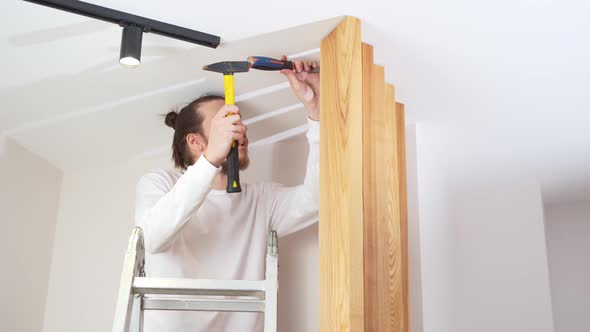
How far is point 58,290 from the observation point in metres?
2.49

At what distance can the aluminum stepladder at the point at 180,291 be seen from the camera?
1.59 m

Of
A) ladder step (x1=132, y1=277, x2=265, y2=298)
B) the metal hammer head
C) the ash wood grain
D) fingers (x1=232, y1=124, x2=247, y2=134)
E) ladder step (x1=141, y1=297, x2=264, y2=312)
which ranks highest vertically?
the metal hammer head

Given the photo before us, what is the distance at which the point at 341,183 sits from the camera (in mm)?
1544

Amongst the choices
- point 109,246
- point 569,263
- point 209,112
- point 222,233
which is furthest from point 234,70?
point 569,263

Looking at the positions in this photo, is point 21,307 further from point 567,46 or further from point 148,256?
point 567,46

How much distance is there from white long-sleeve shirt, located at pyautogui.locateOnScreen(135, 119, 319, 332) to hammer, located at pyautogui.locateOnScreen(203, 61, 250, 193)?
212 mm

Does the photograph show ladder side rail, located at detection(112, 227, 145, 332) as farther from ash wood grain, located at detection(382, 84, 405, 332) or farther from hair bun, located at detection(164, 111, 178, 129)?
ash wood grain, located at detection(382, 84, 405, 332)

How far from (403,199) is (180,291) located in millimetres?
822

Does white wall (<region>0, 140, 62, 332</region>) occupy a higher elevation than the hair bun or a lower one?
lower

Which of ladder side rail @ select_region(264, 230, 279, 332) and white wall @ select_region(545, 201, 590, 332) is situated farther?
white wall @ select_region(545, 201, 590, 332)

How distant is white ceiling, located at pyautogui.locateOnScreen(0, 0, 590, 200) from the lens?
1.58 metres

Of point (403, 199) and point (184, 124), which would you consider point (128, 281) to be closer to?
point (184, 124)

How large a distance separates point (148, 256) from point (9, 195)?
75 centimetres

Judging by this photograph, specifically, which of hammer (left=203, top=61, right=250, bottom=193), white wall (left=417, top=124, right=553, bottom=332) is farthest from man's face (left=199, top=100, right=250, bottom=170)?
white wall (left=417, top=124, right=553, bottom=332)
